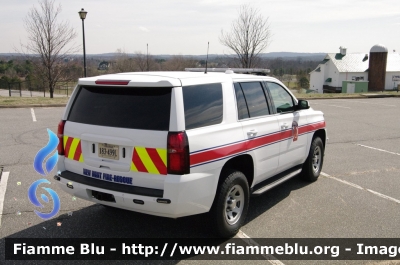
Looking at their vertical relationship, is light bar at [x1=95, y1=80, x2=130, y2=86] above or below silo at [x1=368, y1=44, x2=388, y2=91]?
below

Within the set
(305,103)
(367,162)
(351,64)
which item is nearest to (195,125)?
(305,103)

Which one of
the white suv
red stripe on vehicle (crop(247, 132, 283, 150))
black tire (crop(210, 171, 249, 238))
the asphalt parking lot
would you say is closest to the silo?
the asphalt parking lot

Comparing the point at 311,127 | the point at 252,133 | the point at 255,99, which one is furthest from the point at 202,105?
the point at 311,127

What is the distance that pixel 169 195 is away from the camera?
3.62 meters

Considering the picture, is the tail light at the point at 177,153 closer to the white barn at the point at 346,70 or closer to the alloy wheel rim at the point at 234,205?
the alloy wheel rim at the point at 234,205

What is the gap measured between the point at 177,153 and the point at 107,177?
0.90 m

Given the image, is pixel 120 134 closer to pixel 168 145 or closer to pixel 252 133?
pixel 168 145

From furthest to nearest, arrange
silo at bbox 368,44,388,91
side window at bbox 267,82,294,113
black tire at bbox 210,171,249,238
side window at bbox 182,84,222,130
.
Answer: silo at bbox 368,44,388,91, side window at bbox 267,82,294,113, black tire at bbox 210,171,249,238, side window at bbox 182,84,222,130

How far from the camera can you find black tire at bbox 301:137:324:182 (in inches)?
251

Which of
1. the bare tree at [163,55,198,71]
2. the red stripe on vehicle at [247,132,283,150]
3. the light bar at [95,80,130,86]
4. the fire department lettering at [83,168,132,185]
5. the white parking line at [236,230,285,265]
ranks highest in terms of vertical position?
the bare tree at [163,55,198,71]

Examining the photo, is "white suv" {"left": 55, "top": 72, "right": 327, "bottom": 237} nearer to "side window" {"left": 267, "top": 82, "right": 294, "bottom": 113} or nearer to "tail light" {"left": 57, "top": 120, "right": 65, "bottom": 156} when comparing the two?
"tail light" {"left": 57, "top": 120, "right": 65, "bottom": 156}

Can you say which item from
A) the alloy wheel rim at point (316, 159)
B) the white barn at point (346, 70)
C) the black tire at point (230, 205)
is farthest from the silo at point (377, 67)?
the black tire at point (230, 205)

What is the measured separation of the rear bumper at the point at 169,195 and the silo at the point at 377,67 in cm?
6324

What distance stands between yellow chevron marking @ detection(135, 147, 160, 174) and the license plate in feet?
1.02
